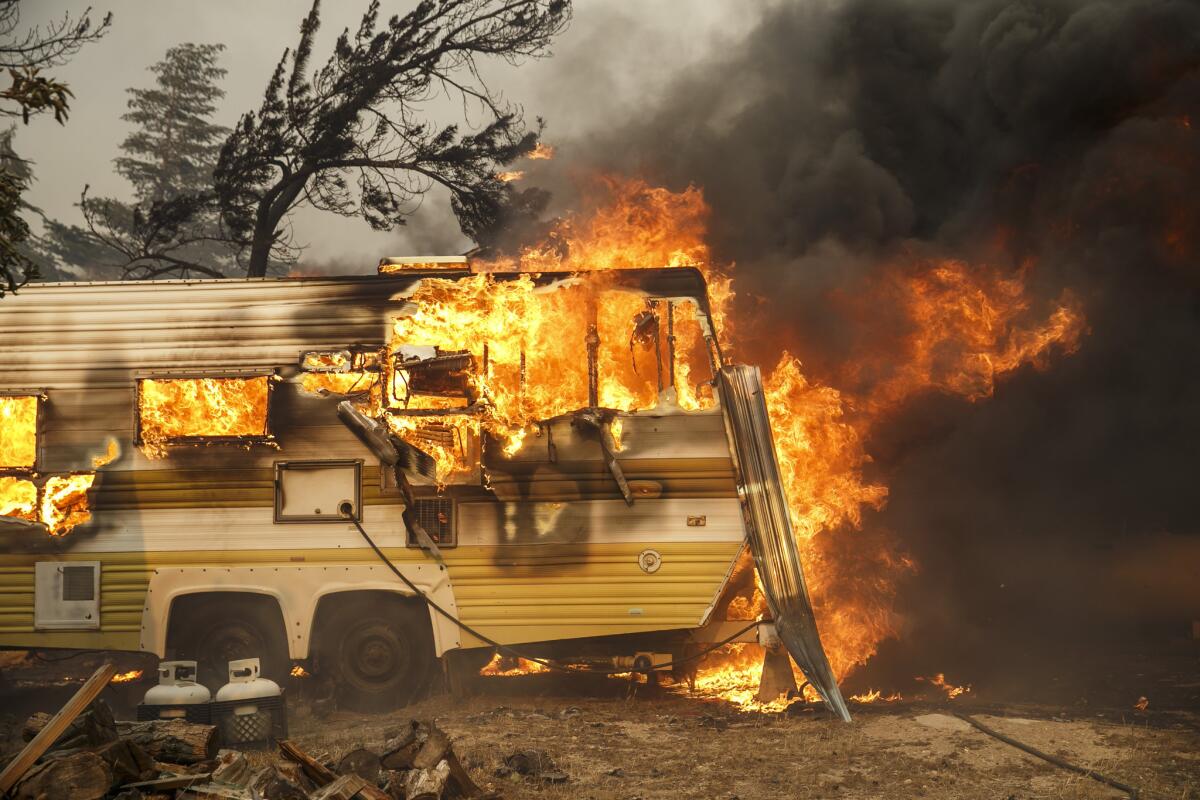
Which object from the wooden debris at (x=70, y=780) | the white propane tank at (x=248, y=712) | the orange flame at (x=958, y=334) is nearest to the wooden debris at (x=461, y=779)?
the wooden debris at (x=70, y=780)

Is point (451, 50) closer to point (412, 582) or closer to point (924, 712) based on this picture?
point (412, 582)

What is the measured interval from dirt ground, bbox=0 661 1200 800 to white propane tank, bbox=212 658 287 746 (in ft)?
1.02

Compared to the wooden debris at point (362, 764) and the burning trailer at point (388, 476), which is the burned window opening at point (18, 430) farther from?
the wooden debris at point (362, 764)

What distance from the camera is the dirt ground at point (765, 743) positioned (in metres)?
7.17

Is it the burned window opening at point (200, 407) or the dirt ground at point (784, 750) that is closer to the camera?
the dirt ground at point (784, 750)

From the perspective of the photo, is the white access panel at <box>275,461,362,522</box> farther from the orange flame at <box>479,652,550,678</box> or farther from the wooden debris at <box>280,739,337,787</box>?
the wooden debris at <box>280,739,337,787</box>

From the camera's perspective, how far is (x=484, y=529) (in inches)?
381

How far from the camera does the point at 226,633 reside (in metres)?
9.95

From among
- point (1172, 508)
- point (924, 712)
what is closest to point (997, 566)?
point (1172, 508)

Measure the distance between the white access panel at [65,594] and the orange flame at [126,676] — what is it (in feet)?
5.21

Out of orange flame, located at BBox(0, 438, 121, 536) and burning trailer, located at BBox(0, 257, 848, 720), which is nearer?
burning trailer, located at BBox(0, 257, 848, 720)

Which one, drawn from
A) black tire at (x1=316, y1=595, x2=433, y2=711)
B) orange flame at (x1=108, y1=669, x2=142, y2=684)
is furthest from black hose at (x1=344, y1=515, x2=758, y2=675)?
orange flame at (x1=108, y1=669, x2=142, y2=684)

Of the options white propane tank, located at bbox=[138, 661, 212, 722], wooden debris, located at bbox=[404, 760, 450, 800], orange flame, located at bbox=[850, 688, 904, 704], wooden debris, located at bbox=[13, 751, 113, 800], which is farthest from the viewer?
orange flame, located at bbox=[850, 688, 904, 704]

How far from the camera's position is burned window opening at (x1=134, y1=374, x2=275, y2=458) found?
Result: 9.88 metres
